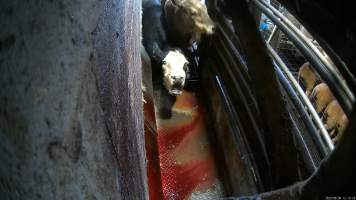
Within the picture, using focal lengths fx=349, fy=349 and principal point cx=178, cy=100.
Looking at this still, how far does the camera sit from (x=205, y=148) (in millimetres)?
5238

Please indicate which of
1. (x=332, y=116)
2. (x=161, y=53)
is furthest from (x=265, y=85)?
(x=161, y=53)

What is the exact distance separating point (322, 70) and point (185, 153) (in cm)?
338

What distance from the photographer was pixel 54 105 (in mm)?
937

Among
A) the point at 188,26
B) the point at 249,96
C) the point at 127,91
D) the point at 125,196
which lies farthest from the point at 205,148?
the point at 125,196

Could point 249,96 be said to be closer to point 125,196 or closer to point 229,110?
point 229,110

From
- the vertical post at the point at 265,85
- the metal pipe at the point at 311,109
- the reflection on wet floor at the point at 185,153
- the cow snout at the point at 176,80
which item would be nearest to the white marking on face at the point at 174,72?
the cow snout at the point at 176,80

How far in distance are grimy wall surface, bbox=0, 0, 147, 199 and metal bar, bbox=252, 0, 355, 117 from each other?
0.73m

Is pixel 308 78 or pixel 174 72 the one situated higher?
pixel 174 72

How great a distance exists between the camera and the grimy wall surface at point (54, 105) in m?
0.87

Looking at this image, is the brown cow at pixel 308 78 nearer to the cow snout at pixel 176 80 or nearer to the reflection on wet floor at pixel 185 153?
the reflection on wet floor at pixel 185 153

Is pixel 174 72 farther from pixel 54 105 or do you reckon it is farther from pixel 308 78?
pixel 54 105

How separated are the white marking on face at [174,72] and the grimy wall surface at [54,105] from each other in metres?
4.07

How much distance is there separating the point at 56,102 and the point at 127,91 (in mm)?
657

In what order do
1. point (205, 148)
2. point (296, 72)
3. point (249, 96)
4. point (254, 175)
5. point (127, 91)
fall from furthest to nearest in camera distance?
1. point (296, 72)
2. point (205, 148)
3. point (249, 96)
4. point (254, 175)
5. point (127, 91)
